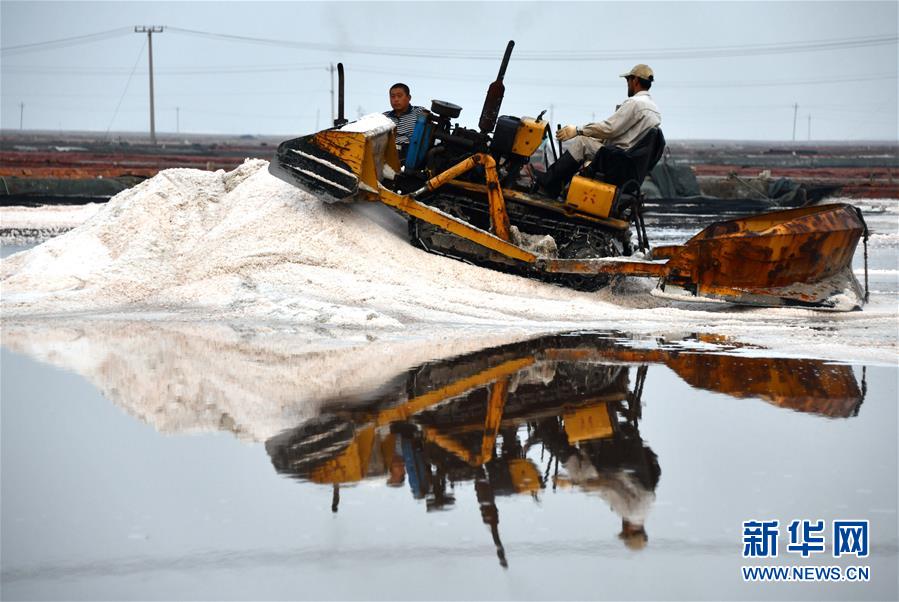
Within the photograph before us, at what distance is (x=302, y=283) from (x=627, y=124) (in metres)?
3.35

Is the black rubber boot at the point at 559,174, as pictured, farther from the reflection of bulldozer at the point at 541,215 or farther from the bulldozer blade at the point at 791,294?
the bulldozer blade at the point at 791,294

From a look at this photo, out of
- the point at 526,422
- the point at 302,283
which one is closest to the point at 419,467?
the point at 526,422

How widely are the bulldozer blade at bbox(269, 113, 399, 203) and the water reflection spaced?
102 inches

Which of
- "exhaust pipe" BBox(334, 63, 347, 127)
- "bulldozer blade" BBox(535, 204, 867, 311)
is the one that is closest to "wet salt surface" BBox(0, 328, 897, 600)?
"bulldozer blade" BBox(535, 204, 867, 311)

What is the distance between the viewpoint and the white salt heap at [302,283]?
9.47 m

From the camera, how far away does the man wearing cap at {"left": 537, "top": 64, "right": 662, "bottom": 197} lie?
10.7 metres

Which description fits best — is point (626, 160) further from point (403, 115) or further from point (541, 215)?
point (403, 115)

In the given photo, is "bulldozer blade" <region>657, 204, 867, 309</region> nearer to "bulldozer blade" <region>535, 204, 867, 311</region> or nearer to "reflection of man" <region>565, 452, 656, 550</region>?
"bulldozer blade" <region>535, 204, 867, 311</region>

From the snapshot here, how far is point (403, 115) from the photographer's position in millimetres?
11375

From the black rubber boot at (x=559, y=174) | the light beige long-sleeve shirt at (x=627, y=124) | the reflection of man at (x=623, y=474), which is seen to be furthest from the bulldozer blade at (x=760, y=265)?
the reflection of man at (x=623, y=474)

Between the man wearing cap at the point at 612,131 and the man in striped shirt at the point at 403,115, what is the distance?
1362 mm

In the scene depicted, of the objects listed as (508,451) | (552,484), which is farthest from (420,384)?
(552,484)

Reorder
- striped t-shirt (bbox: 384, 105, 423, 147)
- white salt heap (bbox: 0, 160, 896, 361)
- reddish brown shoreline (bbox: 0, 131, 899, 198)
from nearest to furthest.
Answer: white salt heap (bbox: 0, 160, 896, 361) < striped t-shirt (bbox: 384, 105, 423, 147) < reddish brown shoreline (bbox: 0, 131, 899, 198)

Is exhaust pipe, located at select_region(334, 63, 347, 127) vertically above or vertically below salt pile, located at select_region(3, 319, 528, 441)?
above
